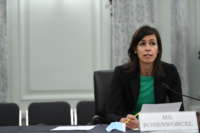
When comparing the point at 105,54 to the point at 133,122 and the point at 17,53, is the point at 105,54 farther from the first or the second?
the point at 133,122

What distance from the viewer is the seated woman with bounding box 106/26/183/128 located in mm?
2547

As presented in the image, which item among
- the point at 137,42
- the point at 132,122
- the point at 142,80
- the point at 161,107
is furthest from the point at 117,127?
the point at 137,42

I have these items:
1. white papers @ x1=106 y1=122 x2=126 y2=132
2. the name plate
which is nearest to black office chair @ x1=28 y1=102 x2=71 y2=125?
white papers @ x1=106 y1=122 x2=126 y2=132

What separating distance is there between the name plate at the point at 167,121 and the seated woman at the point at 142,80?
682mm

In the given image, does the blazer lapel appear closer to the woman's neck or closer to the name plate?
the woman's neck

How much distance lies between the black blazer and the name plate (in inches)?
27.6

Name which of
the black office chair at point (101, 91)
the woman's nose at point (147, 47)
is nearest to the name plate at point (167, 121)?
the woman's nose at point (147, 47)

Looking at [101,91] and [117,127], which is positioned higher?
[101,91]

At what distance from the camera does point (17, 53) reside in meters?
4.00

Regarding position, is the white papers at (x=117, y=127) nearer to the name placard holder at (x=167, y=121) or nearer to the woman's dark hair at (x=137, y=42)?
the name placard holder at (x=167, y=121)

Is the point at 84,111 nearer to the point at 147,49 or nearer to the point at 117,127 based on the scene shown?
the point at 147,49

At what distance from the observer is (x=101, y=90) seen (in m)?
2.77

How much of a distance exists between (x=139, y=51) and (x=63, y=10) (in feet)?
5.74

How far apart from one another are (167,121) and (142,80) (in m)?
0.82
